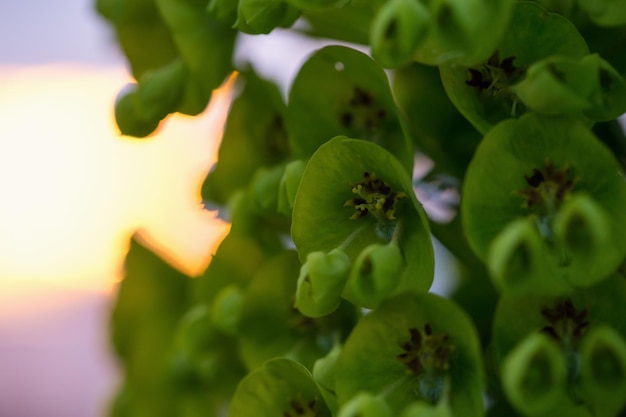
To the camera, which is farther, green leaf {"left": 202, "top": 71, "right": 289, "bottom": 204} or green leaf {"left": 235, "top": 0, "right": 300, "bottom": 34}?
green leaf {"left": 202, "top": 71, "right": 289, "bottom": 204}

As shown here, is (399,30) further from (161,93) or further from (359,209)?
(161,93)

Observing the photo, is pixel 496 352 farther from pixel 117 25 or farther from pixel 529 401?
pixel 117 25

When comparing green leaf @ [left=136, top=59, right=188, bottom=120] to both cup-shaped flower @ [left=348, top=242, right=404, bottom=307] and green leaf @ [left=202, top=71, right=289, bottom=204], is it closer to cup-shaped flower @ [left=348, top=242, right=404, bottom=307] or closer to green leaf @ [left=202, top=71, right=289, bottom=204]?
green leaf @ [left=202, top=71, right=289, bottom=204]

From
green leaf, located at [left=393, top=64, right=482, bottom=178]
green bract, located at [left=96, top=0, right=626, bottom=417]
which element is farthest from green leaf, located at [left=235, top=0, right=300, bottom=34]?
green leaf, located at [left=393, top=64, right=482, bottom=178]

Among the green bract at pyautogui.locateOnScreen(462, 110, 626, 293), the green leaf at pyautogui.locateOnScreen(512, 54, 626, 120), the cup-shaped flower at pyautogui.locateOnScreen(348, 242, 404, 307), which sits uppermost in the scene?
the green leaf at pyautogui.locateOnScreen(512, 54, 626, 120)

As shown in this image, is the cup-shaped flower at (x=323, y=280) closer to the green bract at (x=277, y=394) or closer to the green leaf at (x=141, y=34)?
the green bract at (x=277, y=394)

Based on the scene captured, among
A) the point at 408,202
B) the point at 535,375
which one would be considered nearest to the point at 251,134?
the point at 408,202

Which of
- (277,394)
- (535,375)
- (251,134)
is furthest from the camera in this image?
(251,134)
